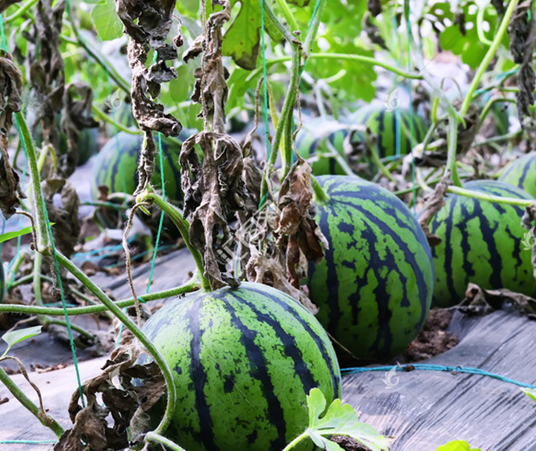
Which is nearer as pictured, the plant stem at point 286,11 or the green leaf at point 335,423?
the green leaf at point 335,423

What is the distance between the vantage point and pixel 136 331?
116 centimetres

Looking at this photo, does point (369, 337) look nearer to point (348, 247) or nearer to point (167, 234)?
point (348, 247)

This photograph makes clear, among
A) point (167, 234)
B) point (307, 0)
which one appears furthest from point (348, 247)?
point (167, 234)

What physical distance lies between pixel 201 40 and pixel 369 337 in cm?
102

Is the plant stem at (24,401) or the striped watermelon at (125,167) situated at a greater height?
the plant stem at (24,401)

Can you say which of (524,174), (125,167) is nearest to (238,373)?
(524,174)

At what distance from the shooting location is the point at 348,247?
2.00 m

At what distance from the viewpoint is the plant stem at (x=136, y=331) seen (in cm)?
116

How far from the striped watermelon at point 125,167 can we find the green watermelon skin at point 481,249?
1.55 metres

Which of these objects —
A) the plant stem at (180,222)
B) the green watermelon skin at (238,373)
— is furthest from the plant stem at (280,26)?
the green watermelon skin at (238,373)

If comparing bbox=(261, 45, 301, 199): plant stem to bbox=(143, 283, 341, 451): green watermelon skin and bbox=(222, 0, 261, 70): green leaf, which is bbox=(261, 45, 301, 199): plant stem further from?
bbox=(143, 283, 341, 451): green watermelon skin

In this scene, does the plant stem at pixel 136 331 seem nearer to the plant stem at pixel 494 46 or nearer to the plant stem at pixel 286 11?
the plant stem at pixel 286 11

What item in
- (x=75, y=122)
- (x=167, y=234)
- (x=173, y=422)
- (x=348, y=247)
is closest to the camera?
(x=173, y=422)

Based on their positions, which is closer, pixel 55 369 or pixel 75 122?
pixel 55 369
